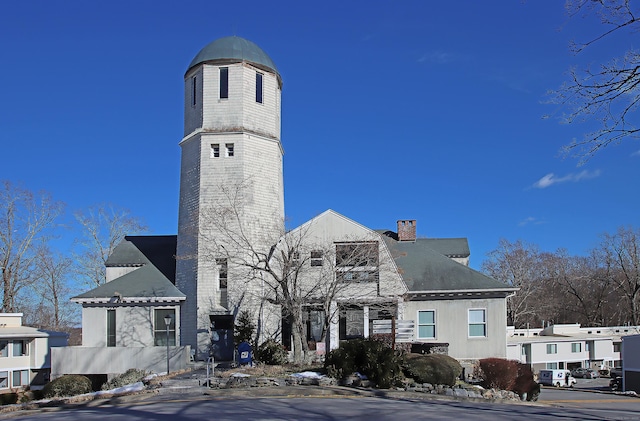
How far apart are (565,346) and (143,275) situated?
127 feet

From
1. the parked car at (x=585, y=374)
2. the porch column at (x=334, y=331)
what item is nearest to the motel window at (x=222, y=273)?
the porch column at (x=334, y=331)

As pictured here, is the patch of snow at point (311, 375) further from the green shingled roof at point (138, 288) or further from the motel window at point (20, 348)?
the motel window at point (20, 348)

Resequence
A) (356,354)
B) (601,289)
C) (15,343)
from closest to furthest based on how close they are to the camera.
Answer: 1. (356,354)
2. (15,343)
3. (601,289)

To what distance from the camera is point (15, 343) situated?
37812mm

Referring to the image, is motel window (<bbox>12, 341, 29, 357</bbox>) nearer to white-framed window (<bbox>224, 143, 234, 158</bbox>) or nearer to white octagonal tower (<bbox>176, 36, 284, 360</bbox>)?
white octagonal tower (<bbox>176, 36, 284, 360</bbox>)

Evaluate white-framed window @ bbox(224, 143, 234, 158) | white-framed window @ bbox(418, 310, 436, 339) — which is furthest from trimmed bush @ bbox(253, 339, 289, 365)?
white-framed window @ bbox(224, 143, 234, 158)

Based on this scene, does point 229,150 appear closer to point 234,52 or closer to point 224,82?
point 224,82

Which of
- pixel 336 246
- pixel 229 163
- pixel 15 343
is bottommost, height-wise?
pixel 15 343

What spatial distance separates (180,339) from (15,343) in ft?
42.4

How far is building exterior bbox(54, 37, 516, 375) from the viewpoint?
28484mm

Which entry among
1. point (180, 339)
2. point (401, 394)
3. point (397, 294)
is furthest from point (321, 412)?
point (180, 339)

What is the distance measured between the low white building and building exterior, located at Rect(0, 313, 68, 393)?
107ft

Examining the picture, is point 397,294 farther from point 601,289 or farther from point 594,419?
point 601,289

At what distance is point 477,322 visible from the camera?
1160 inches
